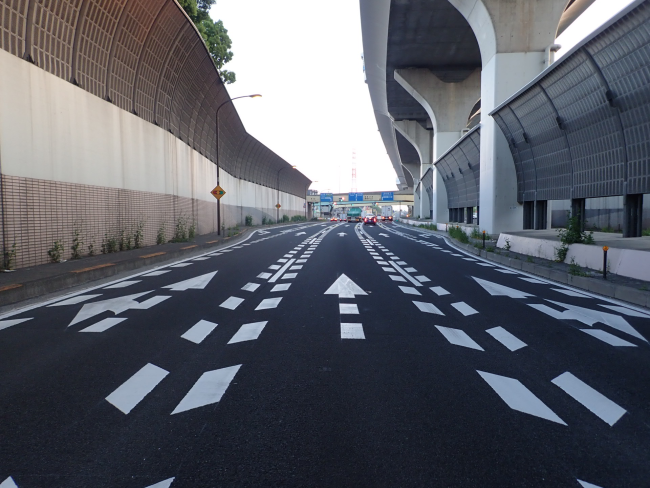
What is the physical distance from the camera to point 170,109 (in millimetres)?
23812

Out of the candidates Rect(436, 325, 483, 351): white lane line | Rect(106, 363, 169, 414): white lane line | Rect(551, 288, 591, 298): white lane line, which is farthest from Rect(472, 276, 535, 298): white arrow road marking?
Rect(106, 363, 169, 414): white lane line

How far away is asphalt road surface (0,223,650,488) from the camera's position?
3.09 meters

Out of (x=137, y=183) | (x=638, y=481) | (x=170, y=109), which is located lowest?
(x=638, y=481)

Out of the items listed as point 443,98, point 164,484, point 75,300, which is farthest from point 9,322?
point 443,98

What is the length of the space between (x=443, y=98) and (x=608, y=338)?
43.0m

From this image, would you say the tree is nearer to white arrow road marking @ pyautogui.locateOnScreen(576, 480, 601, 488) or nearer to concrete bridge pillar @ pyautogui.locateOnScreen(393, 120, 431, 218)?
concrete bridge pillar @ pyautogui.locateOnScreen(393, 120, 431, 218)

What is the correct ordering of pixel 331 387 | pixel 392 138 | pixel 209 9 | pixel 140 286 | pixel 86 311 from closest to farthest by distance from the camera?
1. pixel 331 387
2. pixel 86 311
3. pixel 140 286
4. pixel 209 9
5. pixel 392 138

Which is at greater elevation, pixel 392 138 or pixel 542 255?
pixel 392 138

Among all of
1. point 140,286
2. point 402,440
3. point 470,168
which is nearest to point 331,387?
point 402,440

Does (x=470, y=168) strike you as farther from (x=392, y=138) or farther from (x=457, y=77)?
(x=392, y=138)

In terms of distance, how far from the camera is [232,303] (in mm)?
8758

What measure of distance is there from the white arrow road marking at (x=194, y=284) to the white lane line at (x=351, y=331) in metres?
4.67

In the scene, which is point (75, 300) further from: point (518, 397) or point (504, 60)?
point (504, 60)

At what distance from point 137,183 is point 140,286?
998cm
